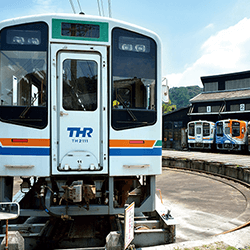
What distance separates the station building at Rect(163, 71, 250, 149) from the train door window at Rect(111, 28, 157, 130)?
24.8 metres

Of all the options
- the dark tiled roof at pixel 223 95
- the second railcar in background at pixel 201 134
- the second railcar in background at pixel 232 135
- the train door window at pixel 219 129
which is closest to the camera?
the second railcar in background at pixel 232 135

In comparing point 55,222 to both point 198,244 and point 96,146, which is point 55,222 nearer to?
point 96,146

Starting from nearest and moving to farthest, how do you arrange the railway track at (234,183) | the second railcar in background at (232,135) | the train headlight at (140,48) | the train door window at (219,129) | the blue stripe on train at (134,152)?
the blue stripe on train at (134,152), the train headlight at (140,48), the railway track at (234,183), the second railcar in background at (232,135), the train door window at (219,129)

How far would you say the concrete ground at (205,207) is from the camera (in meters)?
4.98

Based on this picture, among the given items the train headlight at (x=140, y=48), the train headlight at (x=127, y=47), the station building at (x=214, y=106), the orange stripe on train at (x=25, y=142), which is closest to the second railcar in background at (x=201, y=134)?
the station building at (x=214, y=106)

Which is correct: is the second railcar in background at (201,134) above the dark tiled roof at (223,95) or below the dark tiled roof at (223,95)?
below

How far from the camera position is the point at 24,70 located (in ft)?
12.7

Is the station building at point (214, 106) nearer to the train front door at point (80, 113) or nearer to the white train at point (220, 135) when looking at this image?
the white train at point (220, 135)

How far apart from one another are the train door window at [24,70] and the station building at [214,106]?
85.2ft

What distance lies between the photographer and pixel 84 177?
3969mm

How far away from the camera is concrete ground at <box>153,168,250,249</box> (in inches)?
196

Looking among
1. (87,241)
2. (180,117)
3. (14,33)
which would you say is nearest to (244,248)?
(87,241)

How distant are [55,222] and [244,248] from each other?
325 cm

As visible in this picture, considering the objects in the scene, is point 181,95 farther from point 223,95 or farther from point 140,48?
point 140,48
